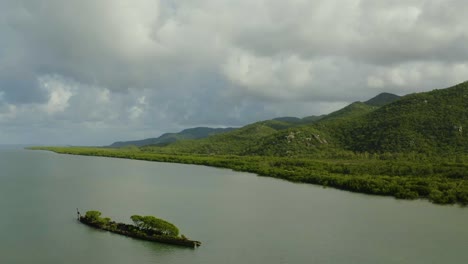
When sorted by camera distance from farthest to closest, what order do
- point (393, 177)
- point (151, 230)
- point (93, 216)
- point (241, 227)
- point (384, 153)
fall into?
point (384, 153), point (393, 177), point (93, 216), point (241, 227), point (151, 230)

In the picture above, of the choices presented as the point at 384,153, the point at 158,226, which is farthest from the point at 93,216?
the point at 384,153

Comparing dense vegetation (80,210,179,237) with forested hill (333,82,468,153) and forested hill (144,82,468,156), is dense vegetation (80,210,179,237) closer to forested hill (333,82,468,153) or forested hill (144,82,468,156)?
forested hill (144,82,468,156)

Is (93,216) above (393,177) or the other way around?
the other way around

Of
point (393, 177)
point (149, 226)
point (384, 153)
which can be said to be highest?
point (384, 153)

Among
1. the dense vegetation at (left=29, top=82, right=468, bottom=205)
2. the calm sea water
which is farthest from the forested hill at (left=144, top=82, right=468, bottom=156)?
the calm sea water

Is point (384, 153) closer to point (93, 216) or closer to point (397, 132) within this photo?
point (397, 132)

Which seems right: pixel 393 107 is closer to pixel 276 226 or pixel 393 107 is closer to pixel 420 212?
pixel 420 212

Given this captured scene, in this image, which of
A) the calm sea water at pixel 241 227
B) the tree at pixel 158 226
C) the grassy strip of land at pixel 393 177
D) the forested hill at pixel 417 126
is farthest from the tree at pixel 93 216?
the forested hill at pixel 417 126
